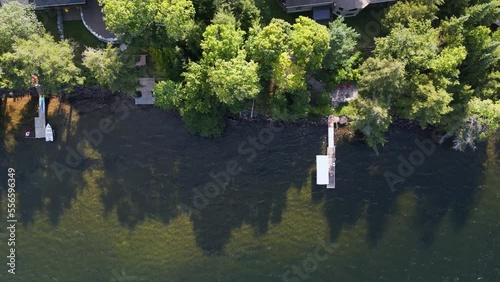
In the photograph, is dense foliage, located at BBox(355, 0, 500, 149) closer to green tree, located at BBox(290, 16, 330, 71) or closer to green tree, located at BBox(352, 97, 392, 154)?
green tree, located at BBox(352, 97, 392, 154)

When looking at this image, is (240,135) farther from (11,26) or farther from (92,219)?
(11,26)

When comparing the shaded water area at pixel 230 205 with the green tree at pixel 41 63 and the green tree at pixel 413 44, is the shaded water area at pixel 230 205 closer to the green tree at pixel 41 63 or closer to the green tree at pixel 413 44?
the green tree at pixel 41 63

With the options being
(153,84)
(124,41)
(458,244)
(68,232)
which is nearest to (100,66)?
(124,41)

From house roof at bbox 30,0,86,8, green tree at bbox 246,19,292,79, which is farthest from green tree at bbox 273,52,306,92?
house roof at bbox 30,0,86,8

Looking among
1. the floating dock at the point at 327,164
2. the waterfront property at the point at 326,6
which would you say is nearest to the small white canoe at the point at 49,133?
the waterfront property at the point at 326,6

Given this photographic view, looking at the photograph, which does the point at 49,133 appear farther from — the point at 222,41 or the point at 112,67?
the point at 222,41
